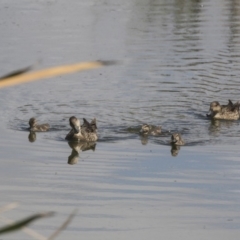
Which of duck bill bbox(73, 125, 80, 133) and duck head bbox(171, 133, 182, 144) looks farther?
duck bill bbox(73, 125, 80, 133)

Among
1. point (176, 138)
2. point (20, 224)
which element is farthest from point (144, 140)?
point (20, 224)

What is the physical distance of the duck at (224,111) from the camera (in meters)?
12.9

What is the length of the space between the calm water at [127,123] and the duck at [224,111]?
0.12 m

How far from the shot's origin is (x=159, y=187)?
9047 mm

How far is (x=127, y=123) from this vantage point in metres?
12.9

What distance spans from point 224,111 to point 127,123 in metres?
1.57

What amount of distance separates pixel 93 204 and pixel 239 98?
Result: 7126 millimetres

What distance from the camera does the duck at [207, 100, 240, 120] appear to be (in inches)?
507

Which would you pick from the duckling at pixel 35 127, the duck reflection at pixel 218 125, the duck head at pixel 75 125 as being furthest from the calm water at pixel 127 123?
the duck head at pixel 75 125

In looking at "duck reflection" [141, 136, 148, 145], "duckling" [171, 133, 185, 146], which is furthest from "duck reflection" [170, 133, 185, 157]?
"duck reflection" [141, 136, 148, 145]

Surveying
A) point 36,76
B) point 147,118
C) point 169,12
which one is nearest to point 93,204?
point 147,118

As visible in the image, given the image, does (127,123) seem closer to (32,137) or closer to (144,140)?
(144,140)

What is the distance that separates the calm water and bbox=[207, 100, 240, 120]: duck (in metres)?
0.12

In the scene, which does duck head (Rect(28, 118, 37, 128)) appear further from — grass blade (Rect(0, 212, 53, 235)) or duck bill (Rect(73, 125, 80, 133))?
grass blade (Rect(0, 212, 53, 235))
